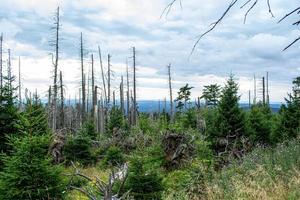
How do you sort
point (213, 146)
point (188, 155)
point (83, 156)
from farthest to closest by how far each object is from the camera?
point (83, 156) → point (213, 146) → point (188, 155)

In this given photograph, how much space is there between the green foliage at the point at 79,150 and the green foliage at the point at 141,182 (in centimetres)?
1282

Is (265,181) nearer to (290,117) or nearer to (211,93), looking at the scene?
(290,117)

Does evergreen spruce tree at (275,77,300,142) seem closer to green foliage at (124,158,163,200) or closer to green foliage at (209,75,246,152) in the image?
green foliage at (209,75,246,152)

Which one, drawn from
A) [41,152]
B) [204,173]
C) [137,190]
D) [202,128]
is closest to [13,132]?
[41,152]

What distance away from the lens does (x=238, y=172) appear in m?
10.1

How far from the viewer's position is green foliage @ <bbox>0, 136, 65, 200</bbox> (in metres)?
10.0

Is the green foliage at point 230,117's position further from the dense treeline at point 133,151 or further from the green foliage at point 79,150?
the green foliage at point 79,150

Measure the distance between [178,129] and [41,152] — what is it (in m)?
9.59

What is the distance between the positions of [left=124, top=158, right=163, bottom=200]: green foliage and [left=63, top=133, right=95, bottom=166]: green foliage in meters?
12.8

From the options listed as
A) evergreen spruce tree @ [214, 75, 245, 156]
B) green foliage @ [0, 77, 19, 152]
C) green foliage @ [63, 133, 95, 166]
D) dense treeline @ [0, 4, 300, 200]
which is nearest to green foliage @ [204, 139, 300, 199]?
dense treeline @ [0, 4, 300, 200]

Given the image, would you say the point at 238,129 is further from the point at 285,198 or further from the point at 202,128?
the point at 285,198

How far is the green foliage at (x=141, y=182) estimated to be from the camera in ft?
35.3

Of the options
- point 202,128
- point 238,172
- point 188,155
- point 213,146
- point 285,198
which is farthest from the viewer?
point 202,128

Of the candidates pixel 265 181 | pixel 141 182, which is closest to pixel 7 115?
pixel 141 182
